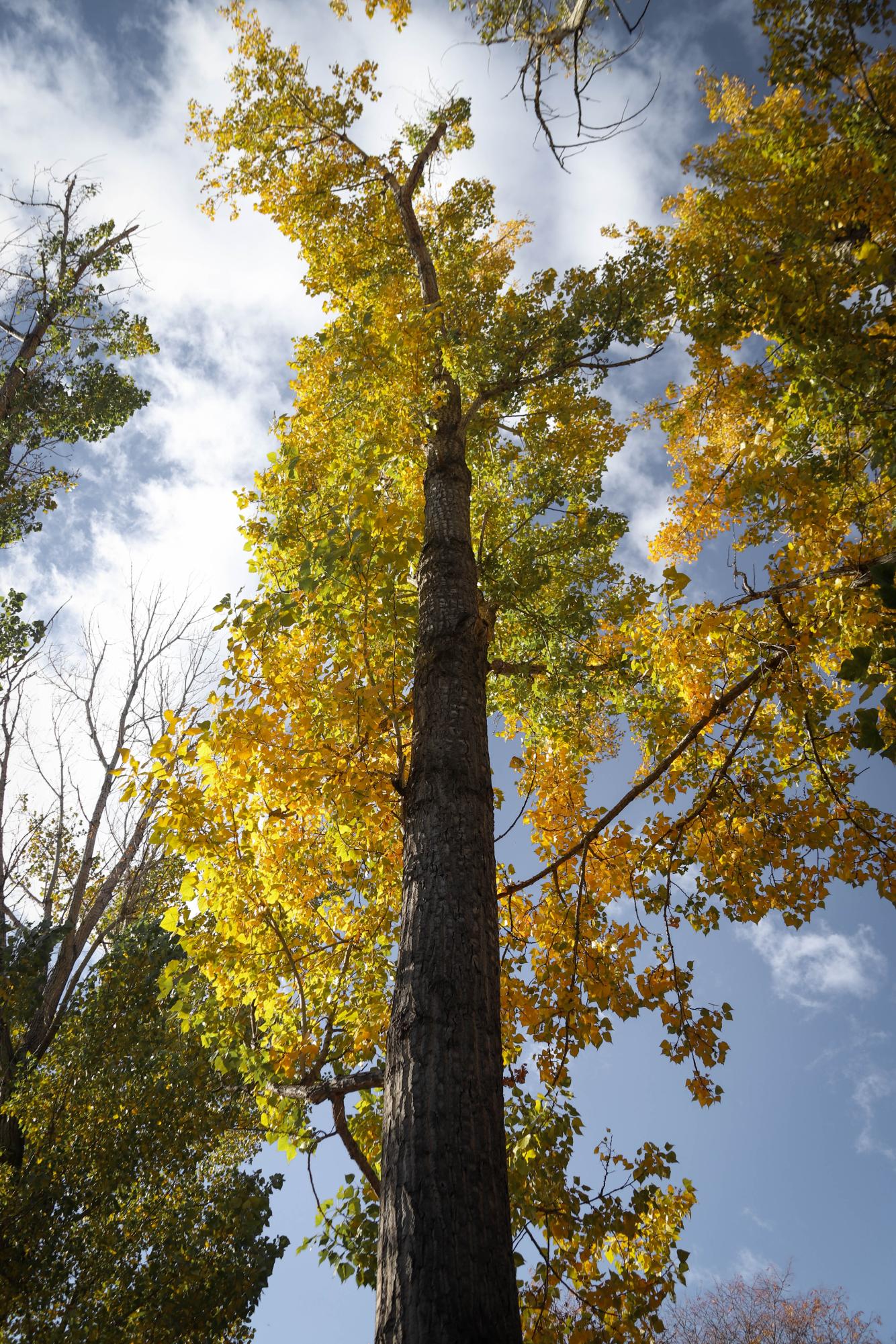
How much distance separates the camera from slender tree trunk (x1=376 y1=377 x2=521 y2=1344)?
5.52 ft

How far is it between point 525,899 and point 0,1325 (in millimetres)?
6359

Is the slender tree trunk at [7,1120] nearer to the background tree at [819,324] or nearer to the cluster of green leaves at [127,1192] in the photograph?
the cluster of green leaves at [127,1192]

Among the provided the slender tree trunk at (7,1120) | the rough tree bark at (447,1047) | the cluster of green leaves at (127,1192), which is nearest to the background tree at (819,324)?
the rough tree bark at (447,1047)

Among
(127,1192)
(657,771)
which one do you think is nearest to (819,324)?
(657,771)

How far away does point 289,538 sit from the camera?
5973 mm

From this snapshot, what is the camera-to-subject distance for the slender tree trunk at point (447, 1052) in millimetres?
1682

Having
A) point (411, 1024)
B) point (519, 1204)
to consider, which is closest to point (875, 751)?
point (411, 1024)

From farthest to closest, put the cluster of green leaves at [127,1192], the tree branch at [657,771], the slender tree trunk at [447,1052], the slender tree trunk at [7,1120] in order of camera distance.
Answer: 1. the slender tree trunk at [7,1120]
2. the cluster of green leaves at [127,1192]
3. the tree branch at [657,771]
4. the slender tree trunk at [447,1052]

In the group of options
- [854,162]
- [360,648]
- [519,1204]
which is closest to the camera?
[519,1204]

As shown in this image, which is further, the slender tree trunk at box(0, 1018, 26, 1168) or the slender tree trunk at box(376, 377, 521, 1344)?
the slender tree trunk at box(0, 1018, 26, 1168)

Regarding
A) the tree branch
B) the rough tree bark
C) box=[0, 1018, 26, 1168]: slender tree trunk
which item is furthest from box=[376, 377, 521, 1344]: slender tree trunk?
box=[0, 1018, 26, 1168]: slender tree trunk

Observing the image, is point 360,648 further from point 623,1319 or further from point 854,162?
point 854,162

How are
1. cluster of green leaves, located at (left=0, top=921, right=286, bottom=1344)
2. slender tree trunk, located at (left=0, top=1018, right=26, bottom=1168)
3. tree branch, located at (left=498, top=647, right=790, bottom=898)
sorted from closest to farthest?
tree branch, located at (left=498, top=647, right=790, bottom=898) → cluster of green leaves, located at (left=0, top=921, right=286, bottom=1344) → slender tree trunk, located at (left=0, top=1018, right=26, bottom=1168)

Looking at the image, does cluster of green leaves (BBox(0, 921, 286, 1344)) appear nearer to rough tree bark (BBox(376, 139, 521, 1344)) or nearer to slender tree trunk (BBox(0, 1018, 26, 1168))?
slender tree trunk (BBox(0, 1018, 26, 1168))
